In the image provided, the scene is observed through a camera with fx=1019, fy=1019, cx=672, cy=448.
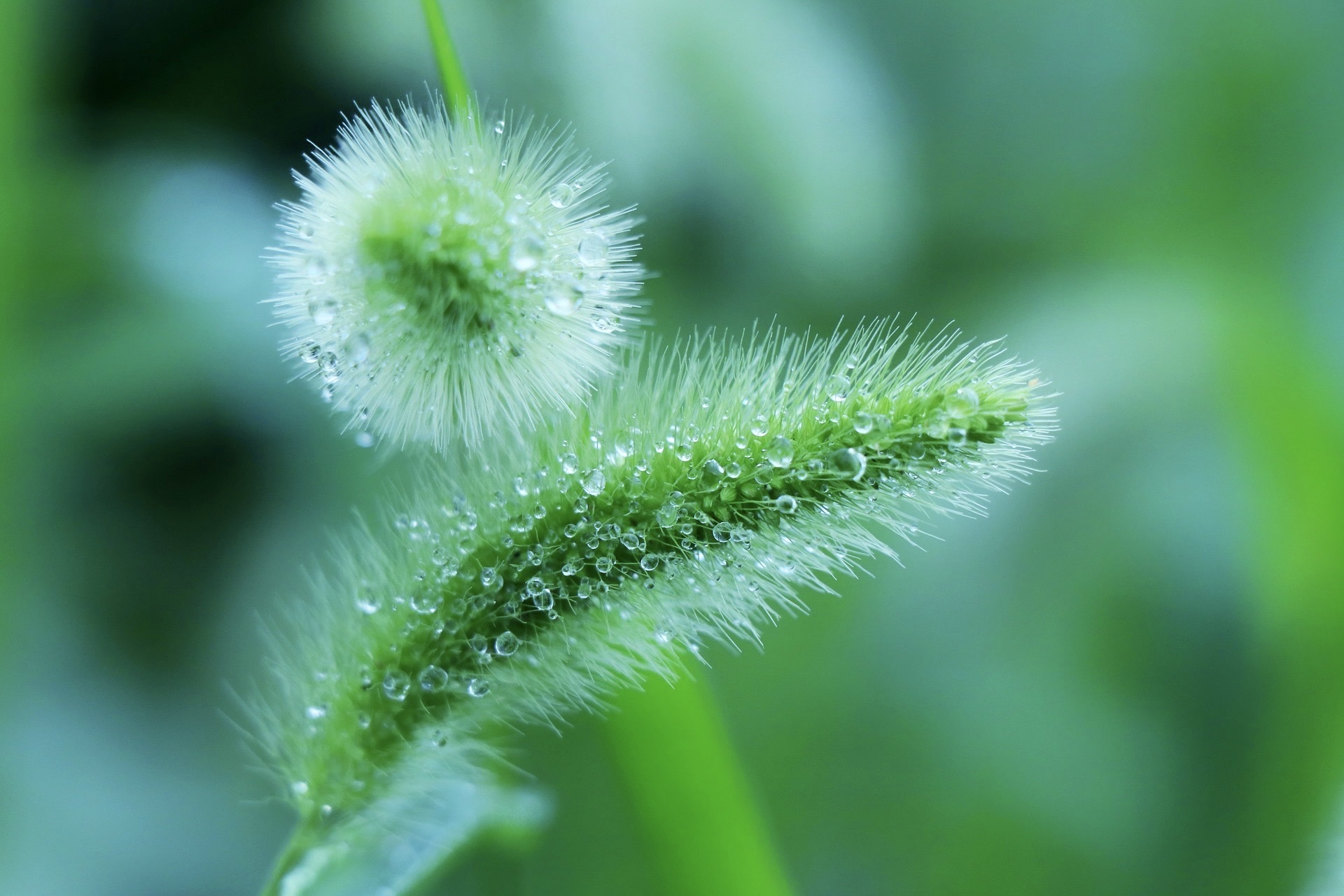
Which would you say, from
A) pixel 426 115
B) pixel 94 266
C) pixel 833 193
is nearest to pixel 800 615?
pixel 833 193

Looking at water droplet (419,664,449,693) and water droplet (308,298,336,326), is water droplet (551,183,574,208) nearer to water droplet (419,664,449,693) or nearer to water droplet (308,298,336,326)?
water droplet (308,298,336,326)

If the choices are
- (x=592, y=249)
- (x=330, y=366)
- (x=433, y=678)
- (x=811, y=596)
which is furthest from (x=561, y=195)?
(x=811, y=596)

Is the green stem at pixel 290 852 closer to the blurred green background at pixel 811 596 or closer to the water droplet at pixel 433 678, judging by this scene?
the water droplet at pixel 433 678

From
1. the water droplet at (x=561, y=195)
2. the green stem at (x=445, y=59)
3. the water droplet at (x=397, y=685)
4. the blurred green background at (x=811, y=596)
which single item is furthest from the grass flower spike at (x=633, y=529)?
the blurred green background at (x=811, y=596)

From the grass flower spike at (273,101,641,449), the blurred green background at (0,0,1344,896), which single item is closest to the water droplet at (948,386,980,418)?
the grass flower spike at (273,101,641,449)

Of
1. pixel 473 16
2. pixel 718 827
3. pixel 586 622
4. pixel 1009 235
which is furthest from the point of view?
pixel 1009 235

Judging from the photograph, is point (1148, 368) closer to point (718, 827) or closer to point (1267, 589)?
point (1267, 589)
